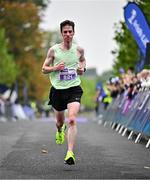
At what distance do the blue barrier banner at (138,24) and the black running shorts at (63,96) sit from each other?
7.96 meters

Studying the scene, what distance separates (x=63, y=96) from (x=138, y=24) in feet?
30.3

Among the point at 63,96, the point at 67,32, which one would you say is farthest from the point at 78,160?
the point at 67,32

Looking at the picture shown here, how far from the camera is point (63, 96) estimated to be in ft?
38.6

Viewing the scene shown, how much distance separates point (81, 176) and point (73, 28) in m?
2.57

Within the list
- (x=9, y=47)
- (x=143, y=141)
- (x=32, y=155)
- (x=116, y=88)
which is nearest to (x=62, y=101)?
(x=32, y=155)

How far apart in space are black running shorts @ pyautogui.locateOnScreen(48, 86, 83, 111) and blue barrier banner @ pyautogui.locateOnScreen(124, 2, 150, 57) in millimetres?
7961

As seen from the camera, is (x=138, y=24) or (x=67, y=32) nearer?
(x=67, y=32)

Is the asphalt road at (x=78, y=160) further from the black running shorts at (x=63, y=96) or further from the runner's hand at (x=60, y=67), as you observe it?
the runner's hand at (x=60, y=67)

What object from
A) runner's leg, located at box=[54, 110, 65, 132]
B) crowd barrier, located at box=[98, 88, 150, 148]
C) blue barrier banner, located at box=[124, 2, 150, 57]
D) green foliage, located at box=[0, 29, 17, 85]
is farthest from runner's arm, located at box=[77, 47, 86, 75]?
green foliage, located at box=[0, 29, 17, 85]

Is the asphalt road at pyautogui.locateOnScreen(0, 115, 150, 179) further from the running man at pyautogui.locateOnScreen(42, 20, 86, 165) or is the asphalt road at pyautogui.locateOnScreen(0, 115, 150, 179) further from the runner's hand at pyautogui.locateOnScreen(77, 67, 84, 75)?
the runner's hand at pyautogui.locateOnScreen(77, 67, 84, 75)

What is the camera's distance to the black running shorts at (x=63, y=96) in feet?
38.2

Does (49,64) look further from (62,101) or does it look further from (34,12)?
(34,12)

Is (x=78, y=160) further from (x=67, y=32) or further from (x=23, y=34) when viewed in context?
(x=23, y=34)

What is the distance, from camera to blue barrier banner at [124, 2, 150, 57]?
20.0 m
